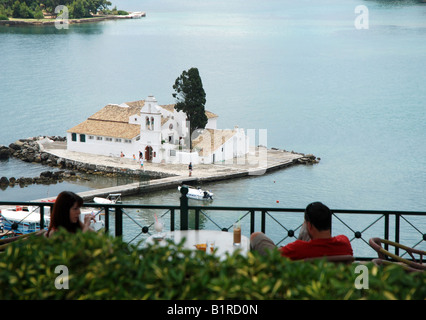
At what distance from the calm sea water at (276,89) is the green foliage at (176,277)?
3529 centimetres

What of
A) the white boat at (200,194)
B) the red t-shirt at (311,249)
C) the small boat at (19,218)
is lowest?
the white boat at (200,194)

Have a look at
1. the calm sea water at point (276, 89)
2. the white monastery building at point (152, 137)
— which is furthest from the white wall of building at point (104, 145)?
the calm sea water at point (276, 89)

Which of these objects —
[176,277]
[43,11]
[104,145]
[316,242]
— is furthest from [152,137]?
[43,11]

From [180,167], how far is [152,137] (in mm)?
3164

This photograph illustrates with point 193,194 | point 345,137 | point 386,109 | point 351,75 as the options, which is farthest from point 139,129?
point 351,75

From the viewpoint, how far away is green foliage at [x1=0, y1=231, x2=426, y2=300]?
2604 millimetres

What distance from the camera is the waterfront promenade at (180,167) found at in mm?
44156

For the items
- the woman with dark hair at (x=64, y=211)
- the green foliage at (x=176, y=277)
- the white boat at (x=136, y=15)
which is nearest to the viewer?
the green foliage at (x=176, y=277)

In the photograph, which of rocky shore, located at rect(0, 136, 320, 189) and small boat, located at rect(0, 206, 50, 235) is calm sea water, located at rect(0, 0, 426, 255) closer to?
rocky shore, located at rect(0, 136, 320, 189)

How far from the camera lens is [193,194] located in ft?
142

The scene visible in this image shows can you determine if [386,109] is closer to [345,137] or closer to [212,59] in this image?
[345,137]

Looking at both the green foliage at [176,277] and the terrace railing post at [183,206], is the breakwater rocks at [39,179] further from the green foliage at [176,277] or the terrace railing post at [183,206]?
the green foliage at [176,277]

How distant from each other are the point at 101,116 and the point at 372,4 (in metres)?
141

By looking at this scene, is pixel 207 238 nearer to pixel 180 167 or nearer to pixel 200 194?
pixel 200 194
